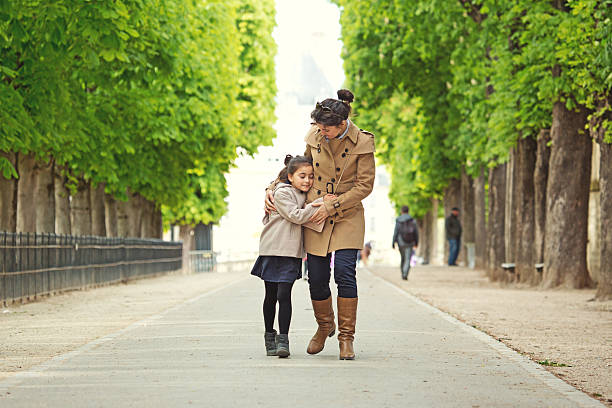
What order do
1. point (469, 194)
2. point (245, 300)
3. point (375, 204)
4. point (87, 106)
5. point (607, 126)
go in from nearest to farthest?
point (607, 126) → point (245, 300) → point (87, 106) → point (469, 194) → point (375, 204)

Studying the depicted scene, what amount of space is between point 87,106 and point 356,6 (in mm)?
13240

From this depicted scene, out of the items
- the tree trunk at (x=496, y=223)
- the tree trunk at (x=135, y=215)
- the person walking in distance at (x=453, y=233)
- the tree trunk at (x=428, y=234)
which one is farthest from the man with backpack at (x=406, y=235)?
the tree trunk at (x=428, y=234)

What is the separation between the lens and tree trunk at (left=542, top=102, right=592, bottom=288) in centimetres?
2272

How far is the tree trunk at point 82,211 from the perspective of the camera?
1257 inches

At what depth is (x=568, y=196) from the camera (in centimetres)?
2294

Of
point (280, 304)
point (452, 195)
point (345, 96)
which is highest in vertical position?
point (452, 195)

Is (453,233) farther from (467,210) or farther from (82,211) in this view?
(82,211)

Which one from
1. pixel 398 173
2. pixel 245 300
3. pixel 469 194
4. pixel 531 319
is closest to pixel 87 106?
pixel 245 300

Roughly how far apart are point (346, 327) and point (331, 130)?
61.7 inches

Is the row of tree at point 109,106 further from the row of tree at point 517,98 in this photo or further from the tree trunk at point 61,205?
the row of tree at point 517,98

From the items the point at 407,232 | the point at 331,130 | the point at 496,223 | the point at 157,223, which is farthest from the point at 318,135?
the point at 157,223

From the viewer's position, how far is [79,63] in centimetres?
2241

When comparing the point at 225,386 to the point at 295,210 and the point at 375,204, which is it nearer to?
the point at 295,210

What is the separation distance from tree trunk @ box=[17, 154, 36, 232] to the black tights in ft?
50.0
